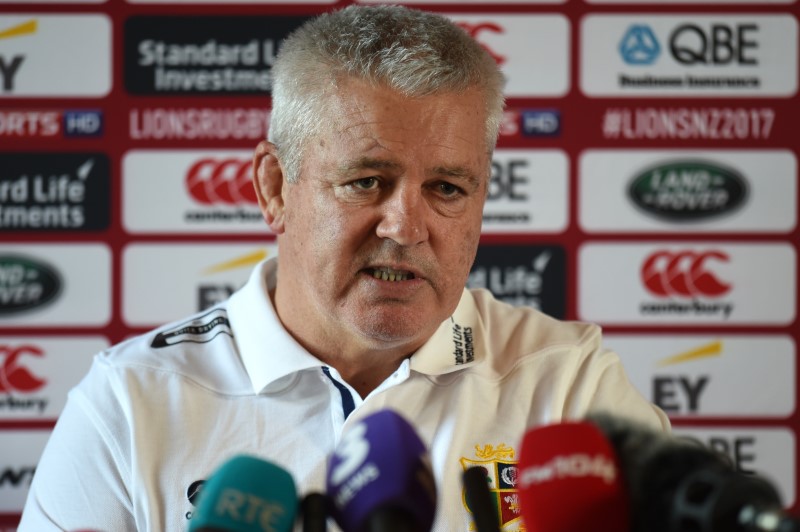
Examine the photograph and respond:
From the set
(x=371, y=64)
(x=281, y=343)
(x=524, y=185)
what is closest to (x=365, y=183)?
(x=371, y=64)

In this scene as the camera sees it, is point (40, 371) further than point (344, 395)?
Yes

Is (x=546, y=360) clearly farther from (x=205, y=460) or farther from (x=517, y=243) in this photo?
(x=517, y=243)

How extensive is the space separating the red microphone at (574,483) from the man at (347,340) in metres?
0.60

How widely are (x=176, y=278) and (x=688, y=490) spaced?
6.75 ft

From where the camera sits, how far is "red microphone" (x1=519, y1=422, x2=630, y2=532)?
0.62 metres

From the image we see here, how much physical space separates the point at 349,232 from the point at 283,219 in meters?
0.19

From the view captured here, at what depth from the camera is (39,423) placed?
2482 mm

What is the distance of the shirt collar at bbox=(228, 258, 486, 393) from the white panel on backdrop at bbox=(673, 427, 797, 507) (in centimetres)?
127

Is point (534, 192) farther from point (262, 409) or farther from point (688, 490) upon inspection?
point (688, 490)

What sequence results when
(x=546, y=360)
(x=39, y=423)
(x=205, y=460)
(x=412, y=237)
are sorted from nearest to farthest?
Result: (x=412, y=237)
(x=205, y=460)
(x=546, y=360)
(x=39, y=423)

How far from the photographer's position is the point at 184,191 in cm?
250

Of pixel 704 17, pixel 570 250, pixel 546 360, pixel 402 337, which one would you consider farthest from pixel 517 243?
pixel 402 337

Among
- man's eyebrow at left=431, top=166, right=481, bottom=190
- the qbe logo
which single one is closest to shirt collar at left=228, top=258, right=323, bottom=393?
man's eyebrow at left=431, top=166, right=481, bottom=190

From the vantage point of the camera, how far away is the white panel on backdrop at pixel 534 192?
2.51 m
